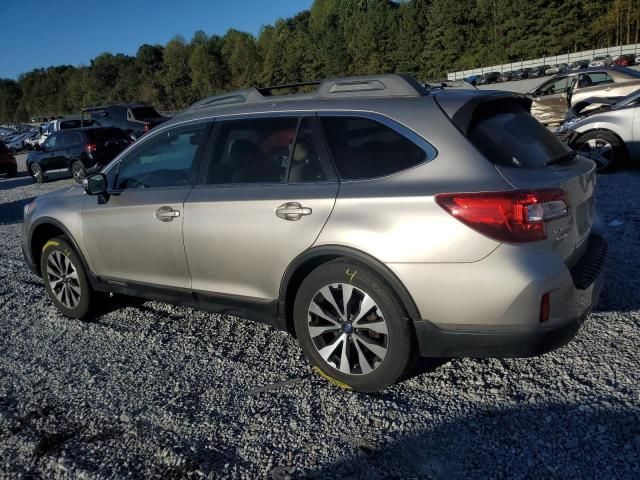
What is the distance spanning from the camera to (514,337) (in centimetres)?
272

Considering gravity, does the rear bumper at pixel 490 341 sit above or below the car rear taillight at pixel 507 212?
below

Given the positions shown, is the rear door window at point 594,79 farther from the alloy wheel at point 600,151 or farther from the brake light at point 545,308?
the brake light at point 545,308

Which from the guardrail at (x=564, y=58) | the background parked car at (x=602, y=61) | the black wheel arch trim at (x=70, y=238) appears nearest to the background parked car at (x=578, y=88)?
the black wheel arch trim at (x=70, y=238)

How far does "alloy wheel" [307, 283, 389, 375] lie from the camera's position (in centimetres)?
305

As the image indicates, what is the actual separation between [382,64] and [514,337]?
9147cm

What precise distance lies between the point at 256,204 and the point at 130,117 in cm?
1951

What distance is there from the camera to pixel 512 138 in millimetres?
3088

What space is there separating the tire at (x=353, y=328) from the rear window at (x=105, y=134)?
1539 centimetres

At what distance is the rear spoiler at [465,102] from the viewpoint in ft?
9.70

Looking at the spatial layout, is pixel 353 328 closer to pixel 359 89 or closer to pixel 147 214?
pixel 359 89

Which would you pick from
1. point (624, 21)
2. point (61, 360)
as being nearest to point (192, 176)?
point (61, 360)

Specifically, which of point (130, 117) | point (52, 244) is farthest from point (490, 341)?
point (130, 117)

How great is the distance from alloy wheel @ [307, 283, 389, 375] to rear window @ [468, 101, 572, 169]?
1040mm

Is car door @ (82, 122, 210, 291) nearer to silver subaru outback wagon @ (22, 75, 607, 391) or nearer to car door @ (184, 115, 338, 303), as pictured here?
silver subaru outback wagon @ (22, 75, 607, 391)
